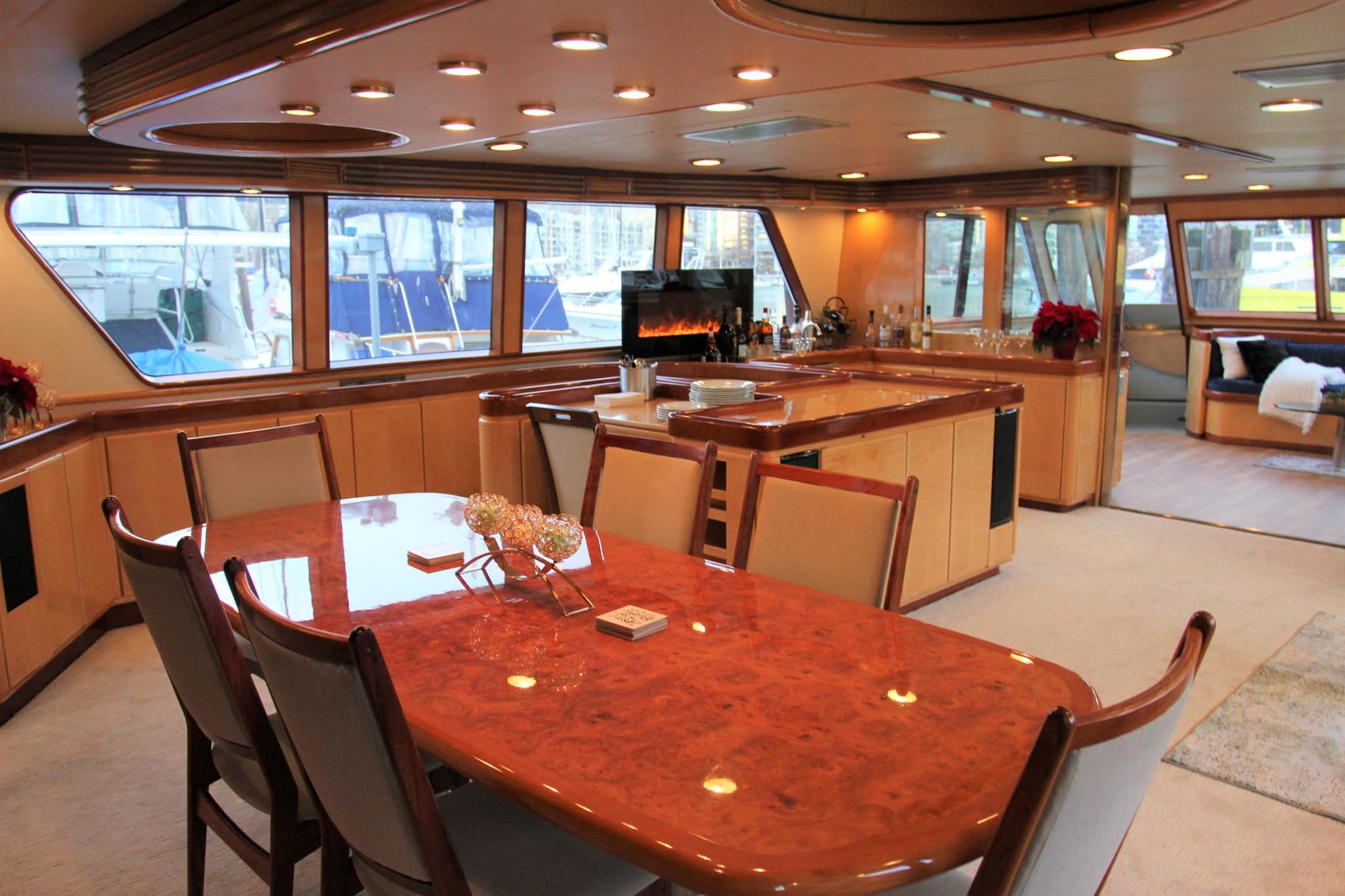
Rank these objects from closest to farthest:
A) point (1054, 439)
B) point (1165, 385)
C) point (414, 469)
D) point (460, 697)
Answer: point (460, 697) < point (414, 469) < point (1054, 439) < point (1165, 385)

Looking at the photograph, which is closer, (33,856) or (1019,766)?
(1019,766)

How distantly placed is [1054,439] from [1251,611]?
192cm

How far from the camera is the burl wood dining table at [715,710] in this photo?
124cm

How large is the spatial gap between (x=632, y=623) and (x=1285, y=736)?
2.47 metres

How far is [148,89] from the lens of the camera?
8.41 ft

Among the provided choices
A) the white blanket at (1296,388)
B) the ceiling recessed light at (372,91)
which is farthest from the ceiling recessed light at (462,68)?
the white blanket at (1296,388)

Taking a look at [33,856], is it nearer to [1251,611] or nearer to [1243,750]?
[1243,750]

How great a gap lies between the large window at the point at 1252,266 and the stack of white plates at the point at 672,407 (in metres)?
7.04

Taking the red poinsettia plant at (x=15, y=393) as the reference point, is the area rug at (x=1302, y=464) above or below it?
below

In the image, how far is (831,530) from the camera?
2414 millimetres

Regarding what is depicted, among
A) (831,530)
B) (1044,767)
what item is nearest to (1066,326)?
(831,530)

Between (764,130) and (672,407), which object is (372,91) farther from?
(764,130)

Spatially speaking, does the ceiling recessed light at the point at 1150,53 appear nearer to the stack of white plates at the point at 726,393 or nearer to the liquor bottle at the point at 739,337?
the stack of white plates at the point at 726,393

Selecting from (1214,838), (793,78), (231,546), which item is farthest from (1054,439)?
(231,546)
